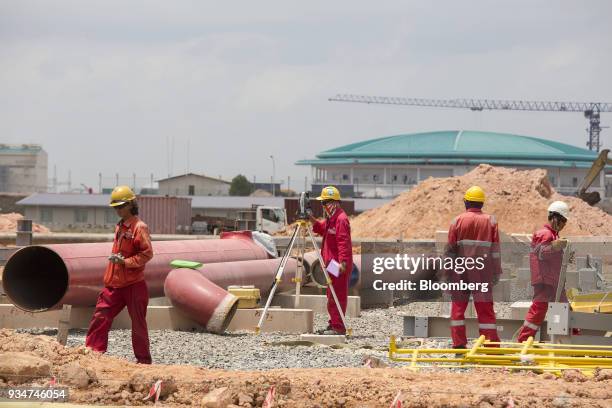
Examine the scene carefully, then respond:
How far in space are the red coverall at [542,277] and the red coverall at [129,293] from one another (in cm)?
373

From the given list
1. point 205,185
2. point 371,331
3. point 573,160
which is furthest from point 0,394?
point 573,160

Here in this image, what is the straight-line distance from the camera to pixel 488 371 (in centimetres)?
921

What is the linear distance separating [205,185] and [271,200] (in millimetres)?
27007

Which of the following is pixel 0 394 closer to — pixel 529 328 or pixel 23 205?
pixel 529 328

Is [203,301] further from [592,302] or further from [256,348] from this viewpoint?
[592,302]

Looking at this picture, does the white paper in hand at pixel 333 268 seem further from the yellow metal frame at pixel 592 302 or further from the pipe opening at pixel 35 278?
the pipe opening at pixel 35 278

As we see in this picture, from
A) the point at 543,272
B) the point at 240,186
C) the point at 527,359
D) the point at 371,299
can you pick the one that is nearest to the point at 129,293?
the point at 527,359

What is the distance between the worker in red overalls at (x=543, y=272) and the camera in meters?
10.9

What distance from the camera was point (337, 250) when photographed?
13406 mm

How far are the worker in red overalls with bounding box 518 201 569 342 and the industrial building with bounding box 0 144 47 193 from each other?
9866 centimetres

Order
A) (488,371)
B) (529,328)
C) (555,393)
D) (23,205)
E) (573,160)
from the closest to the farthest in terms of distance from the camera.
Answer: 1. (555,393)
2. (488,371)
3. (529,328)
4. (23,205)
5. (573,160)

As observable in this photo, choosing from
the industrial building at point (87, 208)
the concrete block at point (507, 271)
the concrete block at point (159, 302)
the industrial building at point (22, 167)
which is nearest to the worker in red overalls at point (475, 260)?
the concrete block at point (159, 302)

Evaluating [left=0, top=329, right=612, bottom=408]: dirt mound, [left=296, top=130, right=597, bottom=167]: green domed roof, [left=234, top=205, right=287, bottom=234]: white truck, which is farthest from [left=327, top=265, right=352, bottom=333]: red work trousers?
[left=296, top=130, right=597, bottom=167]: green domed roof

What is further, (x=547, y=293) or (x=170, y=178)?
(x=170, y=178)
